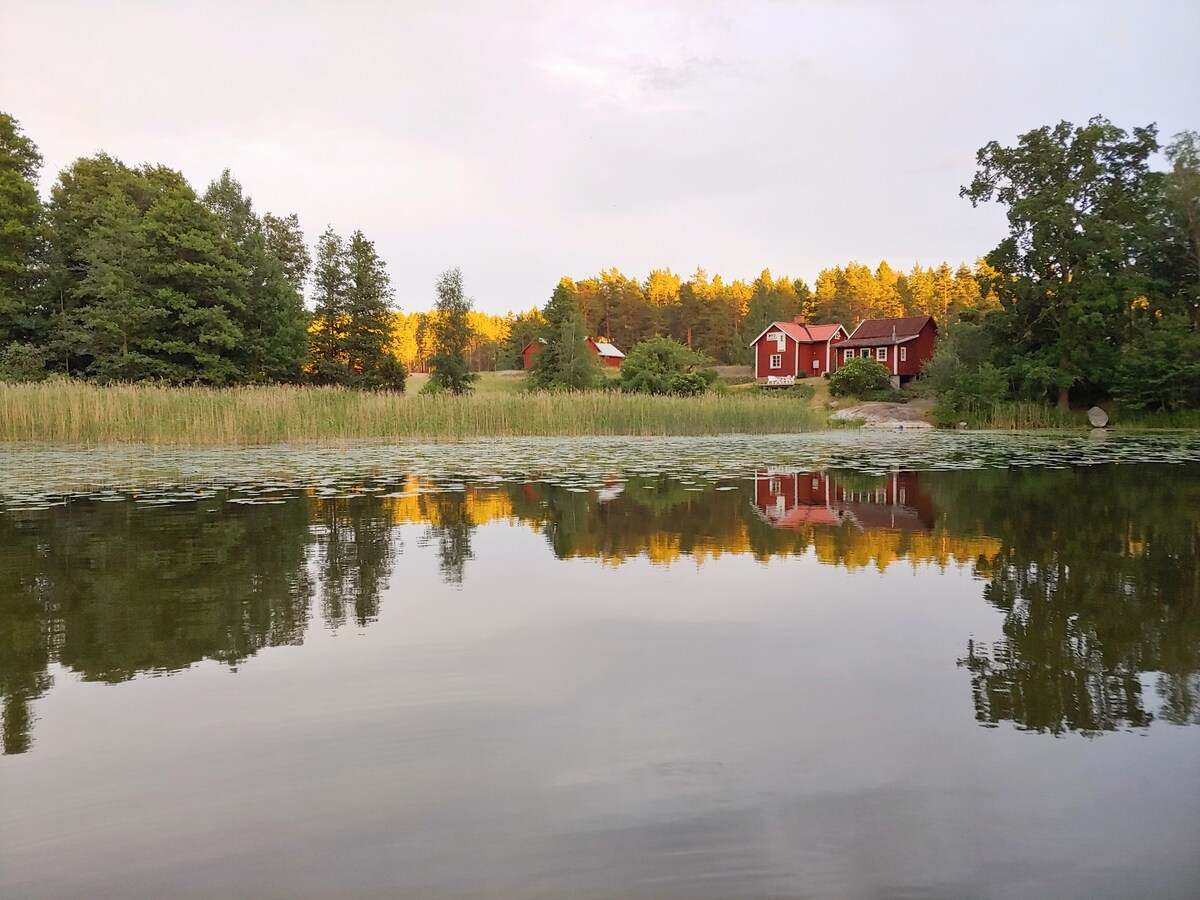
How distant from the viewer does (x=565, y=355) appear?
57125 mm

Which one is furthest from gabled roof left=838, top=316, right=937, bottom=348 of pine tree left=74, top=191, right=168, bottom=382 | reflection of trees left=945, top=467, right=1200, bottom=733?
reflection of trees left=945, top=467, right=1200, bottom=733

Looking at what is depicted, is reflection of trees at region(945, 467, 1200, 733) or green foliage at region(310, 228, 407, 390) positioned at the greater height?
green foliage at region(310, 228, 407, 390)

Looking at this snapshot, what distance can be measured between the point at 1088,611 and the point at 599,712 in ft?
9.15

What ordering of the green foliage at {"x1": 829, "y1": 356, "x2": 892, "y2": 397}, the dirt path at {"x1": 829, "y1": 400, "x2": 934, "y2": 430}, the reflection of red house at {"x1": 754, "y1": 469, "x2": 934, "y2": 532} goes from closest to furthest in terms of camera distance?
the reflection of red house at {"x1": 754, "y1": 469, "x2": 934, "y2": 532} → the dirt path at {"x1": 829, "y1": 400, "x2": 934, "y2": 430} → the green foliage at {"x1": 829, "y1": 356, "x2": 892, "y2": 397}

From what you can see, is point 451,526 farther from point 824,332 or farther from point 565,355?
point 824,332

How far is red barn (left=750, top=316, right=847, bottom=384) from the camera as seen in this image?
2350 inches

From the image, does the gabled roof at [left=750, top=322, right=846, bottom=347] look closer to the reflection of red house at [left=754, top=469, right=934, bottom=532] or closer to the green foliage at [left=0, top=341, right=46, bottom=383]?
the green foliage at [left=0, top=341, right=46, bottom=383]

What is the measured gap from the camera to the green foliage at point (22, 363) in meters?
30.7

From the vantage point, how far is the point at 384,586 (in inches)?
198

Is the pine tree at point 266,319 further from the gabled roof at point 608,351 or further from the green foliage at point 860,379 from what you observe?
the gabled roof at point 608,351

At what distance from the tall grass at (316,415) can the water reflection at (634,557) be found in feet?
29.4

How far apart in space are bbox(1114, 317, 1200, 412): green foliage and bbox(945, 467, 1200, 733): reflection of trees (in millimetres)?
25045

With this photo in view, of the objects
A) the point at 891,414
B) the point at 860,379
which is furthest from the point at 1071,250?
the point at 860,379

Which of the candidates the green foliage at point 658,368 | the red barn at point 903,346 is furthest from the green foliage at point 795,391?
the red barn at point 903,346
